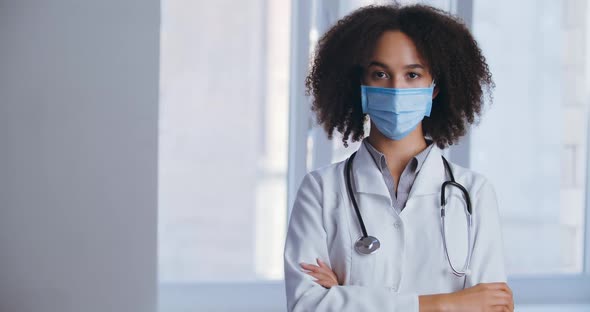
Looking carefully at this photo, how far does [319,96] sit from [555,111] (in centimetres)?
169

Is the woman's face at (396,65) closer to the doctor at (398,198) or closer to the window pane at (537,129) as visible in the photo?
the doctor at (398,198)

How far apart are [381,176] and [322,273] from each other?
0.82ft

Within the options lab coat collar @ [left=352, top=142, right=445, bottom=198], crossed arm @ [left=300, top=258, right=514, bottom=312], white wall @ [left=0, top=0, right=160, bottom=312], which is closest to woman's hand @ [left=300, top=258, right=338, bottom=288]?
crossed arm @ [left=300, top=258, right=514, bottom=312]

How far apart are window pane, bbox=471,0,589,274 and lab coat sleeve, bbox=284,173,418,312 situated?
4.91 ft

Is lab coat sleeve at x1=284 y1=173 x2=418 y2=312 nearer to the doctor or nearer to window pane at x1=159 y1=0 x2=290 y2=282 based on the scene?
the doctor

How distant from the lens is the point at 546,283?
289 centimetres

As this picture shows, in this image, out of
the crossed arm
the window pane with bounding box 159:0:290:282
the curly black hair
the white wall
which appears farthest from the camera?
the window pane with bounding box 159:0:290:282

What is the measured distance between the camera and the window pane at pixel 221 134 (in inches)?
112

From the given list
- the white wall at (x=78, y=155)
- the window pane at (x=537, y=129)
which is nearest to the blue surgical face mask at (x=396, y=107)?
the white wall at (x=78, y=155)

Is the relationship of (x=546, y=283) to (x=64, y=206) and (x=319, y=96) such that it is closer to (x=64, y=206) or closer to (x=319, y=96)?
(x=319, y=96)

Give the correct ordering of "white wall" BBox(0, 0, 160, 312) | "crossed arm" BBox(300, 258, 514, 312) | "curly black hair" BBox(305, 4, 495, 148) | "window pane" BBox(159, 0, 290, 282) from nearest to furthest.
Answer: "crossed arm" BBox(300, 258, 514, 312) < "curly black hair" BBox(305, 4, 495, 148) < "white wall" BBox(0, 0, 160, 312) < "window pane" BBox(159, 0, 290, 282)

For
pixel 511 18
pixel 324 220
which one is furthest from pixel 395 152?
pixel 511 18

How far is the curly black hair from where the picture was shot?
4.86 ft

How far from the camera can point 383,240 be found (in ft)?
4.76
